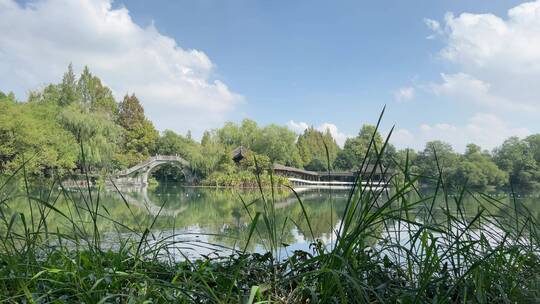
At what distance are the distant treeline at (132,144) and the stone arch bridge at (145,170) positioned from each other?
2.42 feet

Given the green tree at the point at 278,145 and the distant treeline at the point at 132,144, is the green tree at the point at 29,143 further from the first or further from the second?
the green tree at the point at 278,145

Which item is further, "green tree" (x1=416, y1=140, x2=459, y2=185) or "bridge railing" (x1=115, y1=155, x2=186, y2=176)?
"bridge railing" (x1=115, y1=155, x2=186, y2=176)

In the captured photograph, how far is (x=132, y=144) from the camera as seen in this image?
33250 millimetres

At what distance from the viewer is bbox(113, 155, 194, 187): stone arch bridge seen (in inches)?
1094

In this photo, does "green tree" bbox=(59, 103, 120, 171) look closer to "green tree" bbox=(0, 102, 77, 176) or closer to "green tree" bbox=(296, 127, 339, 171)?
"green tree" bbox=(0, 102, 77, 176)

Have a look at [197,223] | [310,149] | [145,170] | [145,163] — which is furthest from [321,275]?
[310,149]

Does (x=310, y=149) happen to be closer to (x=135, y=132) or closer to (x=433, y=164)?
(x=135, y=132)

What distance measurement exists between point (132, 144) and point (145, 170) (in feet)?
17.6

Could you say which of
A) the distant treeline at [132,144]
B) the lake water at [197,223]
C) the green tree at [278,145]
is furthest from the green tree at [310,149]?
the lake water at [197,223]

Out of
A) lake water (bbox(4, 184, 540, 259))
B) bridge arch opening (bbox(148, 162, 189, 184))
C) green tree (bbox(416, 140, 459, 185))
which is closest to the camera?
green tree (bbox(416, 140, 459, 185))

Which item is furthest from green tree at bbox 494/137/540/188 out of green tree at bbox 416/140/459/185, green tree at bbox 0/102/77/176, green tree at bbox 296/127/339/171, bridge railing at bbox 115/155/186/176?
bridge railing at bbox 115/155/186/176

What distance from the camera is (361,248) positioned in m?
0.99

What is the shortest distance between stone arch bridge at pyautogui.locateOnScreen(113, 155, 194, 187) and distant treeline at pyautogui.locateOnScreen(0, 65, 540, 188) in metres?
0.74

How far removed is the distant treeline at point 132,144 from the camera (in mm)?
15172
